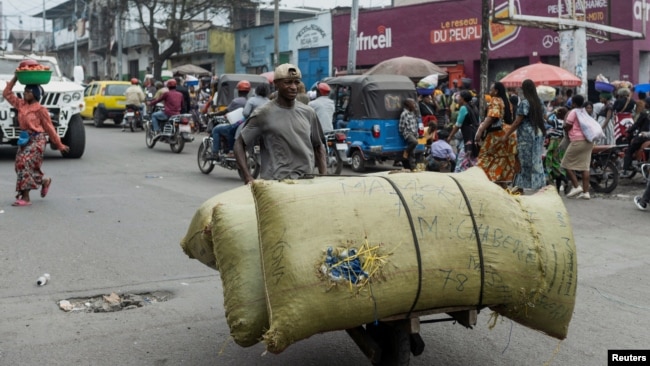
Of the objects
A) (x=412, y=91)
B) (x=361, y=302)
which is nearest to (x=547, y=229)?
(x=361, y=302)

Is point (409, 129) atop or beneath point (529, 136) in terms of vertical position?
atop

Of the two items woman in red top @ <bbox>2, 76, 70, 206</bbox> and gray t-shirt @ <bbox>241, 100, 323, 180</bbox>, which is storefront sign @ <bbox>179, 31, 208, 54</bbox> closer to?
woman in red top @ <bbox>2, 76, 70, 206</bbox>

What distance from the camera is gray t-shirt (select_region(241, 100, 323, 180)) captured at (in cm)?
528

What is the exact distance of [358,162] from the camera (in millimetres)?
14727

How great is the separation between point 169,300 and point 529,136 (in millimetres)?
5584

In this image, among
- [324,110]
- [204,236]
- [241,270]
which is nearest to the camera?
[241,270]

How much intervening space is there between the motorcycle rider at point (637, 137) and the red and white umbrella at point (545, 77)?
3.86 m

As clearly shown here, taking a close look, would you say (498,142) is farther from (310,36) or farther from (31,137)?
(310,36)

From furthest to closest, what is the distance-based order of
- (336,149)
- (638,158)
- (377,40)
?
(377,40) < (336,149) < (638,158)

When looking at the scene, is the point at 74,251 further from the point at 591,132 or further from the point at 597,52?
the point at 597,52

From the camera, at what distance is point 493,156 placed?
9938 mm

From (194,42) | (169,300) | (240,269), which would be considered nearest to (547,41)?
(169,300)

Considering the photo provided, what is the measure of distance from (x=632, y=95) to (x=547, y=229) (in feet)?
38.7

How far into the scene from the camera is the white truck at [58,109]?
14.1m
